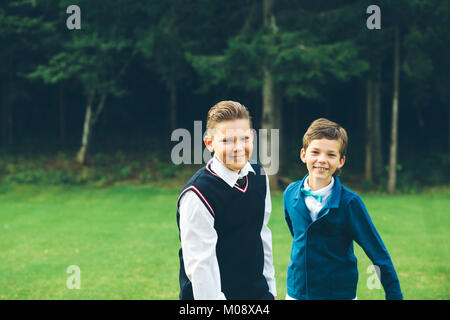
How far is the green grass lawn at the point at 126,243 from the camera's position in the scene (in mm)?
6922

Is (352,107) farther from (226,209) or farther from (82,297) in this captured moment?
(226,209)

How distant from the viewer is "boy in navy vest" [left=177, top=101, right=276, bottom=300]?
2438mm

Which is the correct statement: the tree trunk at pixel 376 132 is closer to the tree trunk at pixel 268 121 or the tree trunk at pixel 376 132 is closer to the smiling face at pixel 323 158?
the tree trunk at pixel 268 121

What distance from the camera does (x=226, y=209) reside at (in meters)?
2.60

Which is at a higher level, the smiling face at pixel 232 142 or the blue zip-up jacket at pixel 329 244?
the smiling face at pixel 232 142

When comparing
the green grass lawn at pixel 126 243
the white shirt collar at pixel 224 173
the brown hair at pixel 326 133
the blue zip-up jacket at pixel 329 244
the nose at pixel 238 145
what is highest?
the brown hair at pixel 326 133

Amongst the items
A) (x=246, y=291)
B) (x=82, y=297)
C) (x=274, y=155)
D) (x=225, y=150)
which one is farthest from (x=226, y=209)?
(x=274, y=155)

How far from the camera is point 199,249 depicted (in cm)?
243

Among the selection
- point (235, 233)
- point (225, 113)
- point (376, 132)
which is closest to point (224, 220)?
point (235, 233)

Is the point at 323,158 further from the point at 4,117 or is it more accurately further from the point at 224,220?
the point at 4,117

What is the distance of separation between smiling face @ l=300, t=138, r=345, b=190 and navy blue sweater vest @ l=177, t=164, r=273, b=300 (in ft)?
1.31

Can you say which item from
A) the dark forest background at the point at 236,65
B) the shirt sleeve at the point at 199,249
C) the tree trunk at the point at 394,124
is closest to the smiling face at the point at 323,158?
the shirt sleeve at the point at 199,249

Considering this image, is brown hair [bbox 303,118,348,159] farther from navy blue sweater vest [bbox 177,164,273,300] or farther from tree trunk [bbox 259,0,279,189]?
tree trunk [bbox 259,0,279,189]

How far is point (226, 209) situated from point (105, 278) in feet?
17.1
